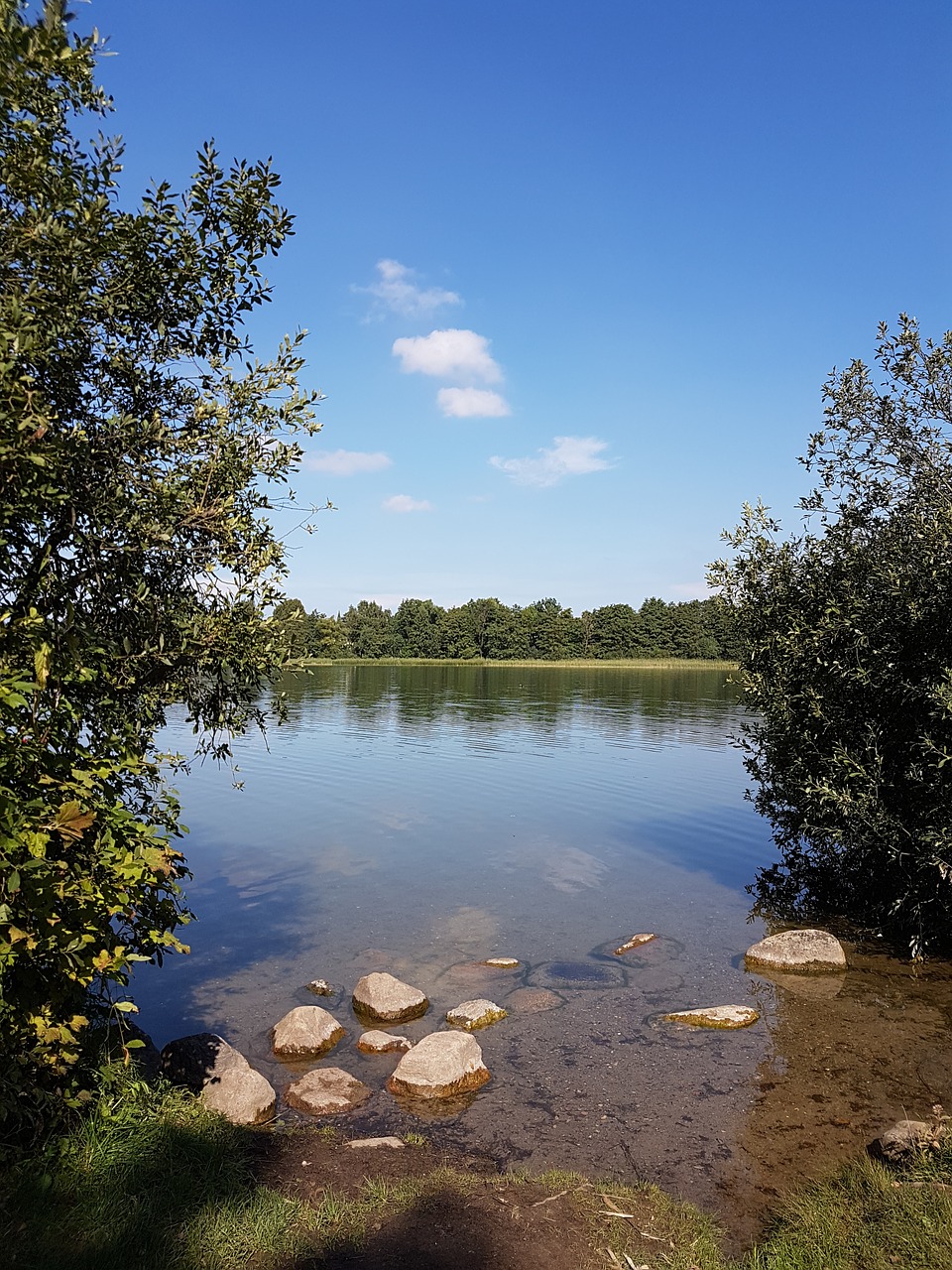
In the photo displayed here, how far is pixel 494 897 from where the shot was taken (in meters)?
23.5

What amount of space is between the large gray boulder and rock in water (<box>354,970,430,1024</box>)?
3511mm

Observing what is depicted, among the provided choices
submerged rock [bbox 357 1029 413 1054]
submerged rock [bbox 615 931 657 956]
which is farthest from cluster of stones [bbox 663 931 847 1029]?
Result: submerged rock [bbox 357 1029 413 1054]

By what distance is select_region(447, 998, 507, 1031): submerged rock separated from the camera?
1531 centimetres

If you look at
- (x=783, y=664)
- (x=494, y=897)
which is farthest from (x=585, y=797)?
(x=783, y=664)

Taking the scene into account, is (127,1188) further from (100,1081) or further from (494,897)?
(494,897)

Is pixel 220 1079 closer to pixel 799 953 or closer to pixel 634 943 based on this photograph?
pixel 634 943

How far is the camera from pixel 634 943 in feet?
65.7

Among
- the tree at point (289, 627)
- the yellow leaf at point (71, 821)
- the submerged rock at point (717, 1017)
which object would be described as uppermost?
the tree at point (289, 627)

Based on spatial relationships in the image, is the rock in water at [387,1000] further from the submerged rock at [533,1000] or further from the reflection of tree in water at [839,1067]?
the reflection of tree in water at [839,1067]

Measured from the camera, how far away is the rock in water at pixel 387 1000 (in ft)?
51.1

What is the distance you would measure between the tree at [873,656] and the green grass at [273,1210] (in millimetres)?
9014

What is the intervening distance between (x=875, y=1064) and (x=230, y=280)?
15674 mm

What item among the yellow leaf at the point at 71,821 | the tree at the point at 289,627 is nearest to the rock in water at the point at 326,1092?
the tree at the point at 289,627

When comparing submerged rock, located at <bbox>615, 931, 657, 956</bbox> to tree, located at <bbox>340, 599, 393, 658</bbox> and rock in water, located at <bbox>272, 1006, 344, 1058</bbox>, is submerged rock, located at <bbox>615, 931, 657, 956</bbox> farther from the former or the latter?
tree, located at <bbox>340, 599, 393, 658</bbox>
